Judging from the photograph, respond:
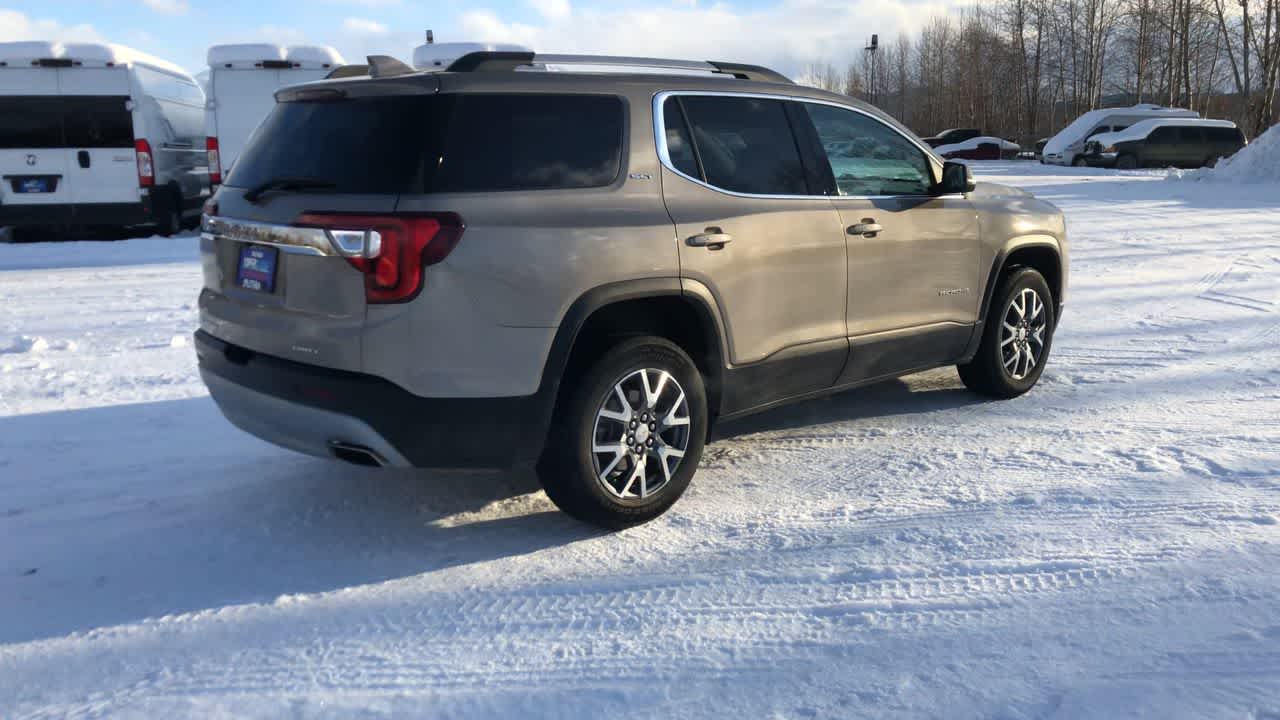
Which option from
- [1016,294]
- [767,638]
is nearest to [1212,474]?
[1016,294]

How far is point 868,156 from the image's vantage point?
512 centimetres

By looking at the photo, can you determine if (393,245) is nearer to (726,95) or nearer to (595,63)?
(595,63)

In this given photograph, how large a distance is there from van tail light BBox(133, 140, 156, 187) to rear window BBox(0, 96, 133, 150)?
0.73ft

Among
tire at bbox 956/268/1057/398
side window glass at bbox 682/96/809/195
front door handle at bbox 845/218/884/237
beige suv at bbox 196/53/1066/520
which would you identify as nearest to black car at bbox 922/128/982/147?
tire at bbox 956/268/1057/398

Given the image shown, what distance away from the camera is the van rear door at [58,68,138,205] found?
13406mm

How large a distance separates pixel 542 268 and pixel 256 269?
3.67 ft

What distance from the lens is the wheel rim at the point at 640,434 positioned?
3.92 metres

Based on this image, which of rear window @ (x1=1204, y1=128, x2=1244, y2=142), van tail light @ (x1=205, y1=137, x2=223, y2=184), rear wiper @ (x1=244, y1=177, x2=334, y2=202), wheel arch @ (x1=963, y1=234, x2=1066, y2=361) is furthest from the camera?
rear window @ (x1=1204, y1=128, x2=1244, y2=142)

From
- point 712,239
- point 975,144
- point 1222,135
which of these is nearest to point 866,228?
point 712,239

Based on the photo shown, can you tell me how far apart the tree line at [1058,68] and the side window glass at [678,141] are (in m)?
48.8

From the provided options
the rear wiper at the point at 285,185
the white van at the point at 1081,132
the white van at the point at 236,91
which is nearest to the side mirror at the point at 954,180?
the rear wiper at the point at 285,185

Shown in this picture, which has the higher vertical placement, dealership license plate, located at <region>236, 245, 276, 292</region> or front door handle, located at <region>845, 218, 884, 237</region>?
front door handle, located at <region>845, 218, 884, 237</region>

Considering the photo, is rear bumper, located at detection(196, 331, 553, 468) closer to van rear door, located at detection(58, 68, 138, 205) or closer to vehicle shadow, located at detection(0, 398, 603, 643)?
vehicle shadow, located at detection(0, 398, 603, 643)

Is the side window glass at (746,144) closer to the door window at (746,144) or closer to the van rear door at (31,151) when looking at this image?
the door window at (746,144)
